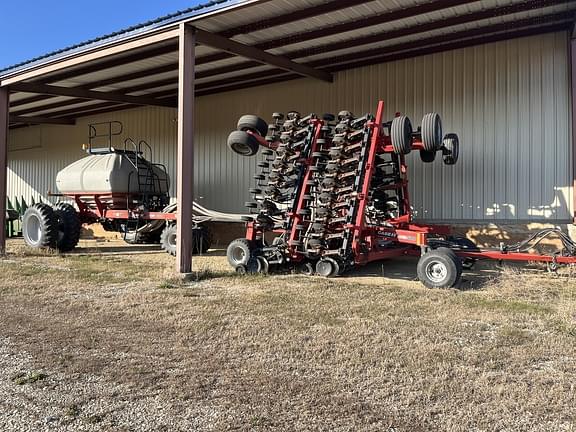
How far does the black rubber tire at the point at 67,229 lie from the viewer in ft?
39.4

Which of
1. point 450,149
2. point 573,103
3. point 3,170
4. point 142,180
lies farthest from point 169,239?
point 573,103

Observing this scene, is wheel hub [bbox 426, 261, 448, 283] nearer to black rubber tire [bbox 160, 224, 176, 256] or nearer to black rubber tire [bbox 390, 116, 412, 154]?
black rubber tire [bbox 390, 116, 412, 154]

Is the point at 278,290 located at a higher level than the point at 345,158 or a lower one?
lower

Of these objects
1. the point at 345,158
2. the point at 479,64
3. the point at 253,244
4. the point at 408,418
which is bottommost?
the point at 408,418

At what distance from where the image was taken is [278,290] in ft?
23.0

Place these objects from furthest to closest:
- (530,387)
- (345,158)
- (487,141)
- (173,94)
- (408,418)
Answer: (173,94) → (487,141) → (345,158) → (530,387) → (408,418)

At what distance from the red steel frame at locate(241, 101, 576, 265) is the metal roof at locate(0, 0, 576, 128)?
1927 millimetres

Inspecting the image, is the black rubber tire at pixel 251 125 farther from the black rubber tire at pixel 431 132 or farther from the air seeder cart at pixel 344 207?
the black rubber tire at pixel 431 132

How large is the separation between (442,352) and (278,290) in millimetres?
3119

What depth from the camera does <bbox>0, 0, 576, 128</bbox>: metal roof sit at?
8703mm

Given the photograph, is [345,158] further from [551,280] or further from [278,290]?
[551,280]

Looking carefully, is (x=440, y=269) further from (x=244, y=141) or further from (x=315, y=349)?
(x=244, y=141)

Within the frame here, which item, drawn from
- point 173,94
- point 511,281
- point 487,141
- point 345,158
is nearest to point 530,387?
point 511,281

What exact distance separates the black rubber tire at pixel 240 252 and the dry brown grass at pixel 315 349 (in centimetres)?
113
